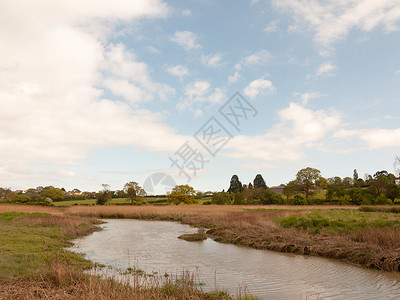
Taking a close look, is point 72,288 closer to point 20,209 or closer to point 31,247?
point 31,247

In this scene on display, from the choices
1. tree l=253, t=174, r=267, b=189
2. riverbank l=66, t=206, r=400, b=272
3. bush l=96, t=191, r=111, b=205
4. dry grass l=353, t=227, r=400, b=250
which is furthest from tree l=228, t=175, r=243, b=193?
dry grass l=353, t=227, r=400, b=250

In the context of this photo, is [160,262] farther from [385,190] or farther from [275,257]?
[385,190]

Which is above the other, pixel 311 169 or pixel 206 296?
pixel 311 169

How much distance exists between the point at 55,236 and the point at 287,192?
6307cm

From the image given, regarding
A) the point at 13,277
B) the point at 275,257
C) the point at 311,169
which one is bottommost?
the point at 275,257

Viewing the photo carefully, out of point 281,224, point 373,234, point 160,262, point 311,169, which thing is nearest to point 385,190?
point 311,169

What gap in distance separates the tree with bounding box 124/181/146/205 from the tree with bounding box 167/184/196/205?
10714mm

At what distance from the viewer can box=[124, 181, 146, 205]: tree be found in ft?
252

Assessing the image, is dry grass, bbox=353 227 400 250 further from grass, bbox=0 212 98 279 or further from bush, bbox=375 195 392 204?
bush, bbox=375 195 392 204

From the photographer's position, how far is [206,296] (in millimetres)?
7262

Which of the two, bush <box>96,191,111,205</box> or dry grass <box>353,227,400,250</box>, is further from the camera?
bush <box>96,191,111,205</box>

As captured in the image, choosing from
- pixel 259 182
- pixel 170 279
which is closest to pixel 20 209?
pixel 170 279

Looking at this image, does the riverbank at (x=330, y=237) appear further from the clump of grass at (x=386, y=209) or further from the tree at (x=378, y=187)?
the tree at (x=378, y=187)

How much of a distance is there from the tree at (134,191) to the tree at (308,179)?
4309cm
